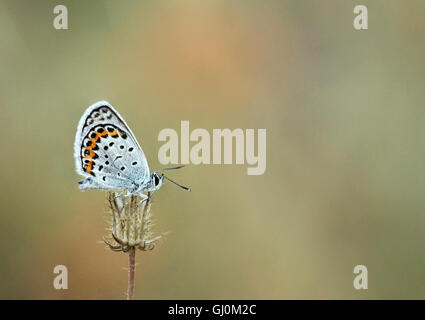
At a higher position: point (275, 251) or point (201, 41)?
point (201, 41)

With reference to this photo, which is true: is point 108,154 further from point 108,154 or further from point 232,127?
point 232,127

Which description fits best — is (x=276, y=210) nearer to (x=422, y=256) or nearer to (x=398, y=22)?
(x=422, y=256)

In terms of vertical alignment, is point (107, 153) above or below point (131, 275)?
above

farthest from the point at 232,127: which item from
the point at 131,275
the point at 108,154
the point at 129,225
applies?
the point at 131,275

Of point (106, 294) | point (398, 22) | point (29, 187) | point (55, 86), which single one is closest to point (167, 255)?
point (106, 294)

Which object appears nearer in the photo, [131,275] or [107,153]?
[131,275]
